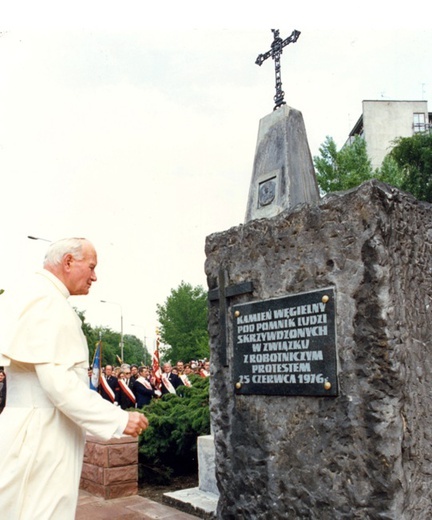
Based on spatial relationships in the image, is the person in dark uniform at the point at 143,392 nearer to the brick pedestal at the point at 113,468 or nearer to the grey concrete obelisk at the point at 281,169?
the brick pedestal at the point at 113,468

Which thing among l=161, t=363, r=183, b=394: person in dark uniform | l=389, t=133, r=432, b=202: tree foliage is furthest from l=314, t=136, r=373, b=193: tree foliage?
l=161, t=363, r=183, b=394: person in dark uniform

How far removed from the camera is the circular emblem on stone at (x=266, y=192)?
5.76 meters

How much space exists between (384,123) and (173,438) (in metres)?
40.6

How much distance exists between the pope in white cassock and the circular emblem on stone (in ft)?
10.1

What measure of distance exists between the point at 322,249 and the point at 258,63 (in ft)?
12.0

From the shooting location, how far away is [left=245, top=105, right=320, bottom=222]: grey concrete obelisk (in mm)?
5652

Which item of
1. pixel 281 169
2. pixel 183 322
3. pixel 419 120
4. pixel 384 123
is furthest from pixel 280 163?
pixel 183 322

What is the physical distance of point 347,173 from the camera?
31.8 meters

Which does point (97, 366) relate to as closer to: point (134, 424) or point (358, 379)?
point (358, 379)

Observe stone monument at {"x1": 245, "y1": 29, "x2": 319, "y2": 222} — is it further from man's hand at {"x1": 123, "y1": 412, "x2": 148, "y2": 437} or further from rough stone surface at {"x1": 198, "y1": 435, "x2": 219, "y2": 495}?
man's hand at {"x1": 123, "y1": 412, "x2": 148, "y2": 437}

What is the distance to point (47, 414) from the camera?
9.50ft

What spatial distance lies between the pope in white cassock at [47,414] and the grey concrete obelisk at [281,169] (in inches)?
120

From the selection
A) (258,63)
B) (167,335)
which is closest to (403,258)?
(258,63)

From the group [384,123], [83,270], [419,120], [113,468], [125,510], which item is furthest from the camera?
[419,120]
